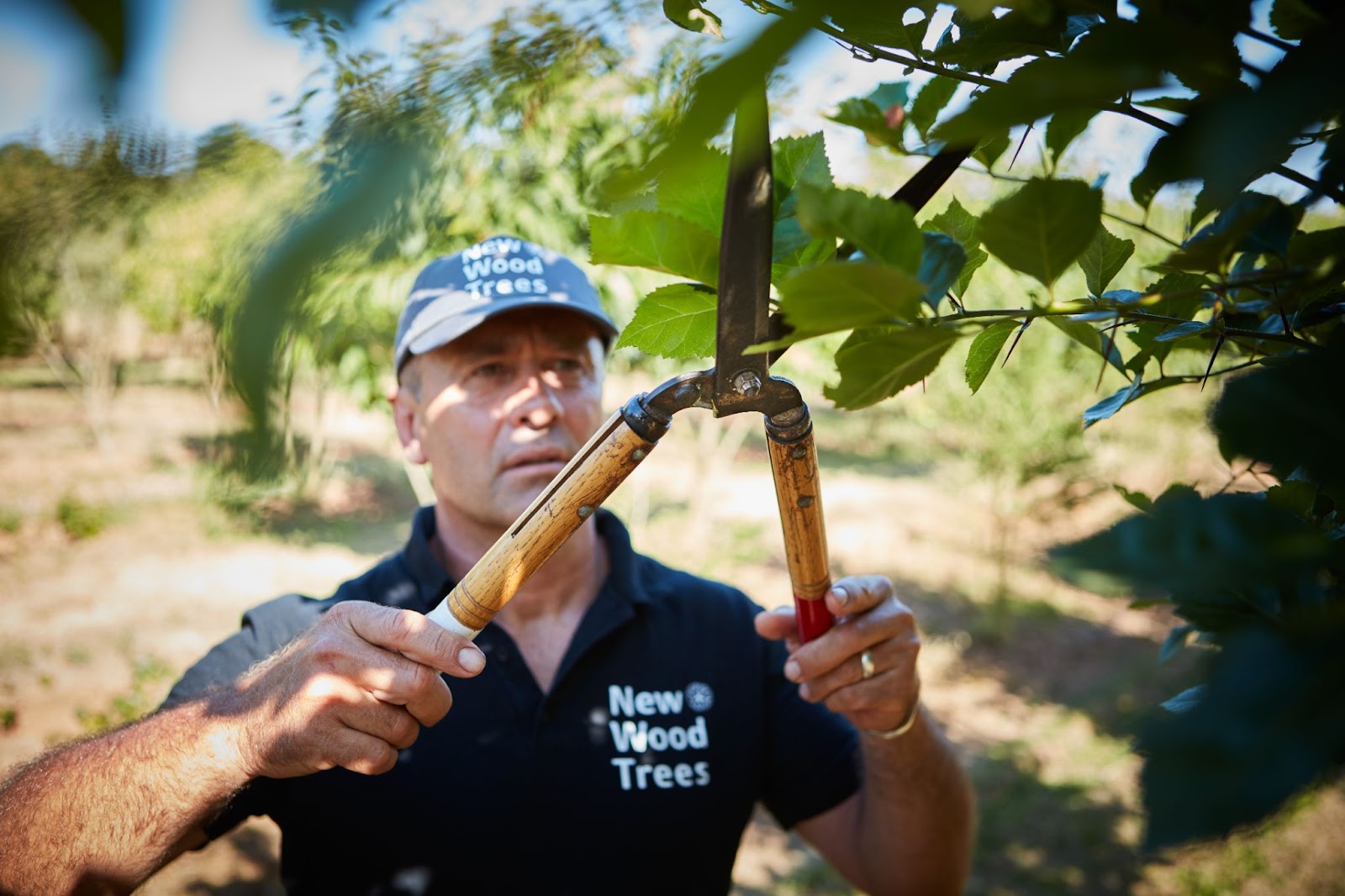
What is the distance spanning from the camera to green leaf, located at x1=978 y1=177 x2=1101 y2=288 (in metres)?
0.62

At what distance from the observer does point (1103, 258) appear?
2.97 ft

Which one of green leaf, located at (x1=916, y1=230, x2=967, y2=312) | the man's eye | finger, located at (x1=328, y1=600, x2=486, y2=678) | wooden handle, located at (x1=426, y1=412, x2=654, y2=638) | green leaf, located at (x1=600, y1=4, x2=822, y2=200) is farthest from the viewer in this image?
the man's eye

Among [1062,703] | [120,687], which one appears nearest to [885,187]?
[1062,703]

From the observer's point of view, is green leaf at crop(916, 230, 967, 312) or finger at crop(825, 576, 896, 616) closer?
green leaf at crop(916, 230, 967, 312)

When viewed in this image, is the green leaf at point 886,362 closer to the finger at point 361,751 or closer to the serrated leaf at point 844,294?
the serrated leaf at point 844,294

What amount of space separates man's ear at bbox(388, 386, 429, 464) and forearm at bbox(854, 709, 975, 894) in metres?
1.61

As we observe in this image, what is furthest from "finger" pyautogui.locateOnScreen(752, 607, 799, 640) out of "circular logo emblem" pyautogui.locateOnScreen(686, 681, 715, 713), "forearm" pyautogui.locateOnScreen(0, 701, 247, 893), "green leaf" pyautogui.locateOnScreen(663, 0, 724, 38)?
"green leaf" pyautogui.locateOnScreen(663, 0, 724, 38)

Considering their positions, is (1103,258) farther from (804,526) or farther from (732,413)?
(804,526)

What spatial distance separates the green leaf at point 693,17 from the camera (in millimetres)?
764

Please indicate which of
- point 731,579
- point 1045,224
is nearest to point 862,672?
point 1045,224

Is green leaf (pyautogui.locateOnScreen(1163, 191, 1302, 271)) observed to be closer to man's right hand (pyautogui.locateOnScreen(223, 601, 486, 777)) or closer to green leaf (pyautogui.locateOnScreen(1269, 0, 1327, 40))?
green leaf (pyautogui.locateOnScreen(1269, 0, 1327, 40))

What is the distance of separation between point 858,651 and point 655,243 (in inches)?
46.2

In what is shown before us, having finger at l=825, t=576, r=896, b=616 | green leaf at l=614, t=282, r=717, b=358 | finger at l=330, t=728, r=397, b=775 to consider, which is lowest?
finger at l=825, t=576, r=896, b=616

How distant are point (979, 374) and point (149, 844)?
1628mm
